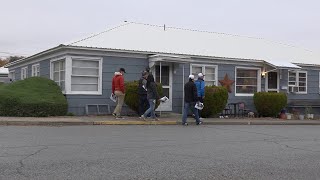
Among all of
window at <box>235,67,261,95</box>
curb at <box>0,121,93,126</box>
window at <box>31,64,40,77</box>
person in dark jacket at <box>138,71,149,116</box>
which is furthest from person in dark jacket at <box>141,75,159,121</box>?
window at <box>31,64,40,77</box>

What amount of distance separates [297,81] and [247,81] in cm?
346

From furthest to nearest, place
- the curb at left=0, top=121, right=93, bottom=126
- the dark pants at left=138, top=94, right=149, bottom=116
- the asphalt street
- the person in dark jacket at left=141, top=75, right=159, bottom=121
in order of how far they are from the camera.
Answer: the dark pants at left=138, top=94, right=149, bottom=116 < the person in dark jacket at left=141, top=75, right=159, bottom=121 < the curb at left=0, top=121, right=93, bottom=126 < the asphalt street

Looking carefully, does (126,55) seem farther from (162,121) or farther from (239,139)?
(239,139)

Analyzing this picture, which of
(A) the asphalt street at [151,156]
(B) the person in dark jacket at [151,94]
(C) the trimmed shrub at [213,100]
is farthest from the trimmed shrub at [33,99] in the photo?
(C) the trimmed shrub at [213,100]

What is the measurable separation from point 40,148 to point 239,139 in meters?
5.60

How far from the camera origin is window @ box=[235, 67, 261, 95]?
78.8ft

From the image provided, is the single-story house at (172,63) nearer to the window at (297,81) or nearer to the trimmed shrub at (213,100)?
the window at (297,81)

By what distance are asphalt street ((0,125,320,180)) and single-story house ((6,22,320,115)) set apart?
22.7ft

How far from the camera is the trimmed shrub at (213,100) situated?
20.2 m

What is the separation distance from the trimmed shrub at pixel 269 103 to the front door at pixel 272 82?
6.88ft

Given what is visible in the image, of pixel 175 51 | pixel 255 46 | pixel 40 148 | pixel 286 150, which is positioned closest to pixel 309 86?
pixel 255 46

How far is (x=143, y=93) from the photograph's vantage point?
18.2m

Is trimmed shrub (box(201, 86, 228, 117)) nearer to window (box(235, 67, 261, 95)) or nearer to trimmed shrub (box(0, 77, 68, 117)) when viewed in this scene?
window (box(235, 67, 261, 95))

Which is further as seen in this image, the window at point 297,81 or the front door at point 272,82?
the window at point 297,81
